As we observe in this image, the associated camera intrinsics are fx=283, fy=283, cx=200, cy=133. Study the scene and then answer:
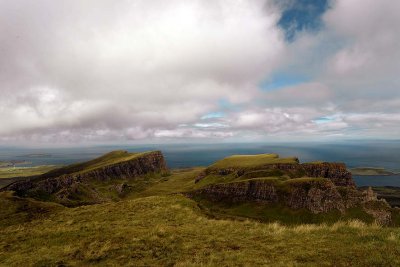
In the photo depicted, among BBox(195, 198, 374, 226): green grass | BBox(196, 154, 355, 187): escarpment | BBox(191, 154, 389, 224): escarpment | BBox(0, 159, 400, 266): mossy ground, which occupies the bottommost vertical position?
BBox(195, 198, 374, 226): green grass

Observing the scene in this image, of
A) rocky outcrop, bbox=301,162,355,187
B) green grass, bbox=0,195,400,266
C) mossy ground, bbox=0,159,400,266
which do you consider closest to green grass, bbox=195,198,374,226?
rocky outcrop, bbox=301,162,355,187

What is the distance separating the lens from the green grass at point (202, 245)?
16203 millimetres

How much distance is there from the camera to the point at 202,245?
66.5 ft

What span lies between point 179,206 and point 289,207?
101 m

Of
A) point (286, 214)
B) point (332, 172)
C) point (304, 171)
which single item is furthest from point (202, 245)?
point (332, 172)

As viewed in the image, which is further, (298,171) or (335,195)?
(298,171)

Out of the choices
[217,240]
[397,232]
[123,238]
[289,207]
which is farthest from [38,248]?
[289,207]

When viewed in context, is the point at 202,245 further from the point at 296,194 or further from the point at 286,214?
the point at 296,194

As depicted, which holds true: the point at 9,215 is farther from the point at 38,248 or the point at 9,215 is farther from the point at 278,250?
the point at 278,250

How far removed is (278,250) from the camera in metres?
17.9

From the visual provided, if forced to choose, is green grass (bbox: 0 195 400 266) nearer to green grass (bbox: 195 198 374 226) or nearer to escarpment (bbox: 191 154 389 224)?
green grass (bbox: 195 198 374 226)

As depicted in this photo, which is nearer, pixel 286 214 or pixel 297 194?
pixel 286 214

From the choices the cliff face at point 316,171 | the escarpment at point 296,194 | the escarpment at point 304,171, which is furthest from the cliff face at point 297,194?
the cliff face at point 316,171

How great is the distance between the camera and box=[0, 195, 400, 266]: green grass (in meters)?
16.2
